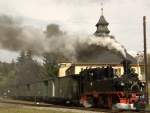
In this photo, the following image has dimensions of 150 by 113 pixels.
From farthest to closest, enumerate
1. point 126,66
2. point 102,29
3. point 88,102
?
point 102,29 → point 88,102 → point 126,66

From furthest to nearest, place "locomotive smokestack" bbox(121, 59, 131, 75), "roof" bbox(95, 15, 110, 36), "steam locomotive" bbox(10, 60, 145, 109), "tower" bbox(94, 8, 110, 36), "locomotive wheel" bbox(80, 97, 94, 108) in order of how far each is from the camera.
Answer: "roof" bbox(95, 15, 110, 36)
"tower" bbox(94, 8, 110, 36)
"locomotive wheel" bbox(80, 97, 94, 108)
"locomotive smokestack" bbox(121, 59, 131, 75)
"steam locomotive" bbox(10, 60, 145, 109)

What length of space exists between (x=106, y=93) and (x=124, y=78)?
73.1 inches

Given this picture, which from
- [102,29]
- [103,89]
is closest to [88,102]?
[103,89]

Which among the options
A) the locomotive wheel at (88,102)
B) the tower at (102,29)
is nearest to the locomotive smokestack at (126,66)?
the locomotive wheel at (88,102)

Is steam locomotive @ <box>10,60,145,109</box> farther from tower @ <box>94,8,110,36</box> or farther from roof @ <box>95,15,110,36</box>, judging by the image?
roof @ <box>95,15,110,36</box>

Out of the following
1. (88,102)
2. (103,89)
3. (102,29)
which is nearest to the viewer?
(103,89)

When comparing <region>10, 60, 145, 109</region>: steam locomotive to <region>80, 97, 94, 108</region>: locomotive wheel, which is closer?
<region>10, 60, 145, 109</region>: steam locomotive

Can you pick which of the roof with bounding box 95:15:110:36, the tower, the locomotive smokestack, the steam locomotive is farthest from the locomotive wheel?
the roof with bounding box 95:15:110:36

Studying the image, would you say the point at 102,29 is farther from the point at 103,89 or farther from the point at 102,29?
the point at 103,89

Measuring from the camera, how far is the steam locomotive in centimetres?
3112

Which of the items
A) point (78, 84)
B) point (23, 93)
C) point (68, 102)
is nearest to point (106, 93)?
point (78, 84)

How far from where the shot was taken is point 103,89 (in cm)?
3272

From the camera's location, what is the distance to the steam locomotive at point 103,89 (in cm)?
3112

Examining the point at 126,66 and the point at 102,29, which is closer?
the point at 126,66
